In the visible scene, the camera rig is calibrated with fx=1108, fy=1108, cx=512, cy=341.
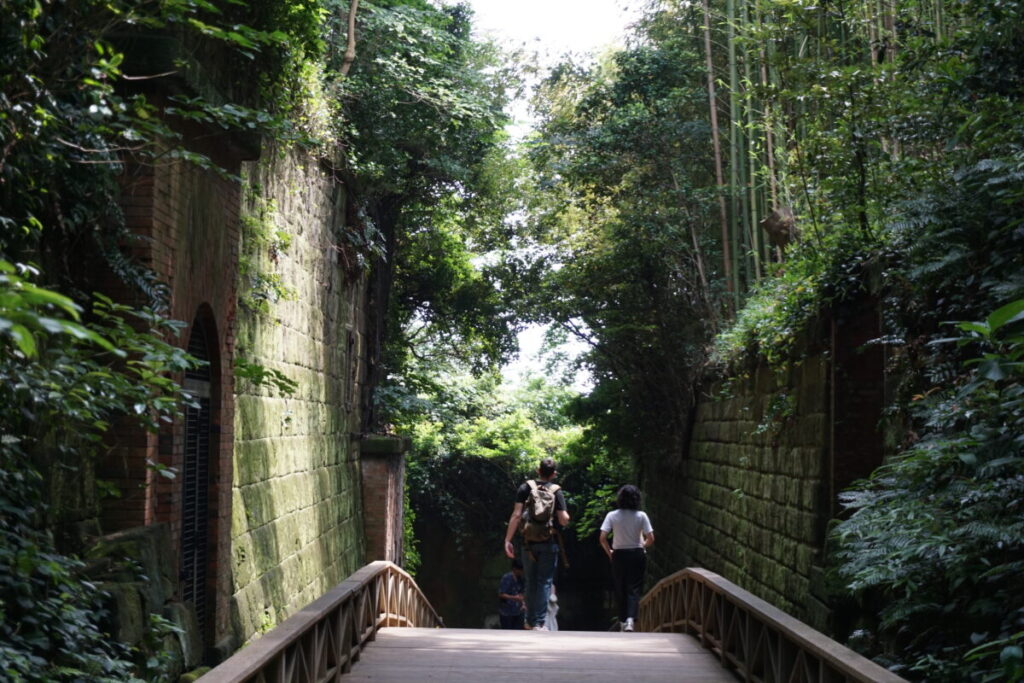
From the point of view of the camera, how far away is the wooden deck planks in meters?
6.72

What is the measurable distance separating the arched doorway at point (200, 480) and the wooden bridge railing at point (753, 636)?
330cm

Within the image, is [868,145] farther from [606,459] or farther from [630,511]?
[606,459]

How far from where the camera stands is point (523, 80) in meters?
20.2

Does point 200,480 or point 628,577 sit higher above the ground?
point 200,480

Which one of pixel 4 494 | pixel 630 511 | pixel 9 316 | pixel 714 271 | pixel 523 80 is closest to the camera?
pixel 9 316

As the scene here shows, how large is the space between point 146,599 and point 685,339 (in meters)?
11.0

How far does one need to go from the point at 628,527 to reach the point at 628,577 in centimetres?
56

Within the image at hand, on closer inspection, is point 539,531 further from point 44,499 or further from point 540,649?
point 44,499

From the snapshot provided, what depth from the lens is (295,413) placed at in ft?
34.1

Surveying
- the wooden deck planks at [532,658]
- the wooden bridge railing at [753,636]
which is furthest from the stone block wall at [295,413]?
the wooden bridge railing at [753,636]

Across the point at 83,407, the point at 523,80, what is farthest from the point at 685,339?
the point at 83,407

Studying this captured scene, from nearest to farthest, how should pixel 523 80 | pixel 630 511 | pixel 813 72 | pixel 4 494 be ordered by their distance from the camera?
pixel 4 494, pixel 813 72, pixel 630 511, pixel 523 80

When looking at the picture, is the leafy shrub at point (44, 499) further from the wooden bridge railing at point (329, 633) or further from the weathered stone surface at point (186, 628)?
the weathered stone surface at point (186, 628)

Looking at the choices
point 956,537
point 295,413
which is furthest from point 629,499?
point 956,537
